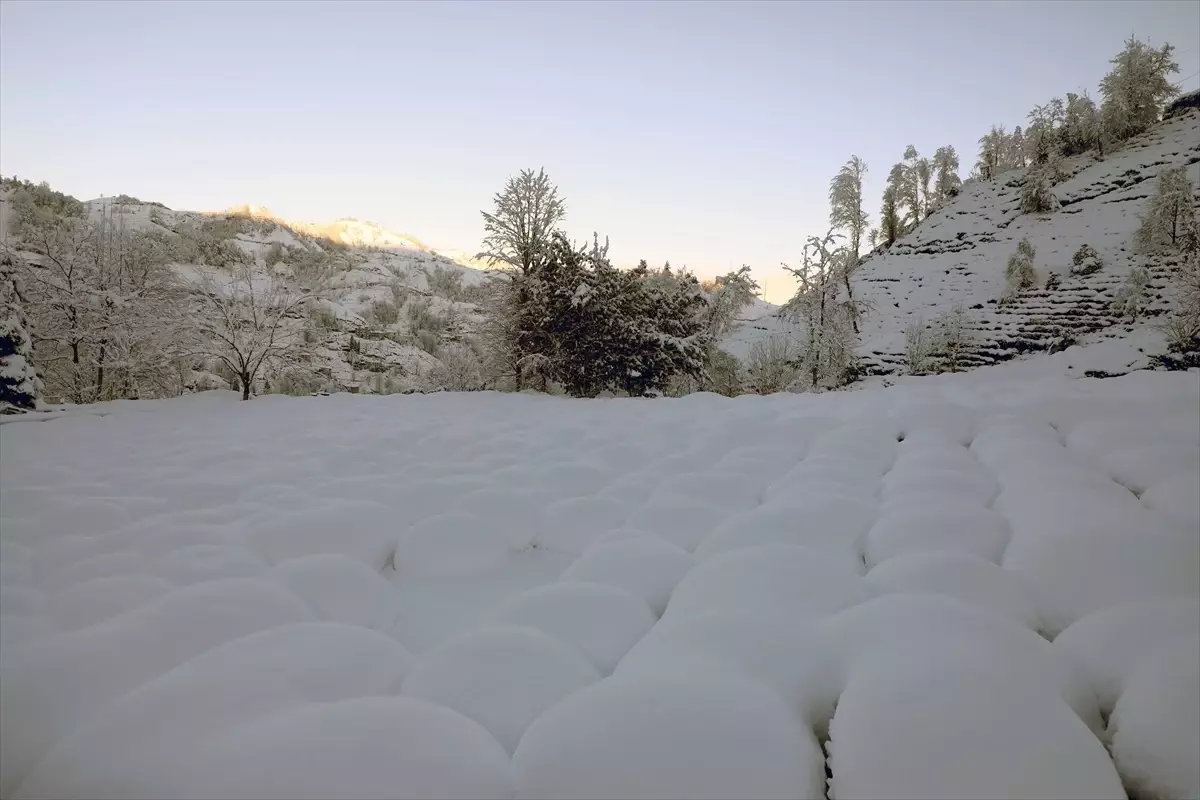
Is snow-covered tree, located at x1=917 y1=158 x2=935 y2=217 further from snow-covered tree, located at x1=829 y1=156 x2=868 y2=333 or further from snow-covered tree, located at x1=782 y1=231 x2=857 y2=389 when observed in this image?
snow-covered tree, located at x1=782 y1=231 x2=857 y2=389

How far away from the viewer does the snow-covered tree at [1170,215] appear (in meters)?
16.0

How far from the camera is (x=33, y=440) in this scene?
2.92 meters

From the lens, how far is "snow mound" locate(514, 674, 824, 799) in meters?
0.55

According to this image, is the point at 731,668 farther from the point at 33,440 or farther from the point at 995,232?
the point at 995,232

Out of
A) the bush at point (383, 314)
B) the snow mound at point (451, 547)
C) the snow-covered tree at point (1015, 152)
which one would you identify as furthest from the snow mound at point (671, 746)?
the snow-covered tree at point (1015, 152)

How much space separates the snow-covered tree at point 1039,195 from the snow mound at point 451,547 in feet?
101

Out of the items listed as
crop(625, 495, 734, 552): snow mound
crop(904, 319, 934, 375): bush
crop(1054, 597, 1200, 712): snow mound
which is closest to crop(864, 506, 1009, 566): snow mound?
crop(1054, 597, 1200, 712): snow mound

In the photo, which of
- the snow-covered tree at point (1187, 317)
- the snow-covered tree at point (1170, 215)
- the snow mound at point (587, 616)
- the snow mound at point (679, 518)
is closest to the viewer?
the snow mound at point (587, 616)

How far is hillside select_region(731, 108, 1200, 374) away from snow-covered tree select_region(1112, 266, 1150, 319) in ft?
A: 0.92

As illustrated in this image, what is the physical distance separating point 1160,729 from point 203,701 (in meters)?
1.19

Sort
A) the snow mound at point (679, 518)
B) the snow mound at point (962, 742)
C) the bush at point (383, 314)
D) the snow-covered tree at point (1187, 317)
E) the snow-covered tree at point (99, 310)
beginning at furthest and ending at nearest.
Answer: the bush at point (383, 314) → the snow-covered tree at point (1187, 317) → the snow-covered tree at point (99, 310) → the snow mound at point (679, 518) → the snow mound at point (962, 742)

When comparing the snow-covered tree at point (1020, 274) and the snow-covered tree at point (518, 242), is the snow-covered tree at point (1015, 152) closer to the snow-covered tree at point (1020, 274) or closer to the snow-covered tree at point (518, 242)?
the snow-covered tree at point (1020, 274)

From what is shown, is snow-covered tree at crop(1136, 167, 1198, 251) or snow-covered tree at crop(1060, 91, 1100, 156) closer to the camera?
snow-covered tree at crop(1136, 167, 1198, 251)

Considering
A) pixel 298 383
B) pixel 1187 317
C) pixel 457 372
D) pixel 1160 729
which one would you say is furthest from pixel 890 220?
pixel 1160 729
